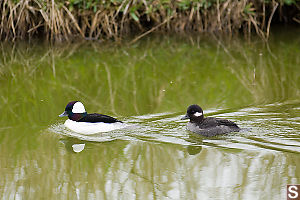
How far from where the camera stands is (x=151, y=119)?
7535 mm

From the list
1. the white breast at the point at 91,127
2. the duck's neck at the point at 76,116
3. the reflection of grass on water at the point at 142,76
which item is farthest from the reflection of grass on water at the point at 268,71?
the duck's neck at the point at 76,116

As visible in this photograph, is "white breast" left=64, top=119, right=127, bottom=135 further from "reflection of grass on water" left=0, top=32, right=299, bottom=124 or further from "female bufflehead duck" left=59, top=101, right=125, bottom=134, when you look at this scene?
"reflection of grass on water" left=0, top=32, right=299, bottom=124

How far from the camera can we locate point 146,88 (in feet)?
30.2

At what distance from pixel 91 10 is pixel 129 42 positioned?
3.90 feet

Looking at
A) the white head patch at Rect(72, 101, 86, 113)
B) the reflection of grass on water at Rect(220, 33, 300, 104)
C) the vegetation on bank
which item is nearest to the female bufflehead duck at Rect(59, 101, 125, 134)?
the white head patch at Rect(72, 101, 86, 113)

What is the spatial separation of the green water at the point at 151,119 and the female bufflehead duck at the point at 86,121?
0.11m

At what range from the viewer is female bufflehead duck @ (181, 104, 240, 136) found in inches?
272

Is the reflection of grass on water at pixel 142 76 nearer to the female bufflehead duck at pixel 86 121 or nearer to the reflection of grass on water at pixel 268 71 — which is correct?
the reflection of grass on water at pixel 268 71

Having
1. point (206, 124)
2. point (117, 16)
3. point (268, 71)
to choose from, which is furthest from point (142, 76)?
point (117, 16)

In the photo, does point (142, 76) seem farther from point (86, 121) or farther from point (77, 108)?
point (86, 121)

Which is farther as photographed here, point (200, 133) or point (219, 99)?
point (219, 99)

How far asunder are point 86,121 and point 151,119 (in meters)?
0.92

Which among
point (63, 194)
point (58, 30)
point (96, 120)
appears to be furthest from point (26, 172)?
point (58, 30)

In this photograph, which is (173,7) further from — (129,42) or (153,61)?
(153,61)
